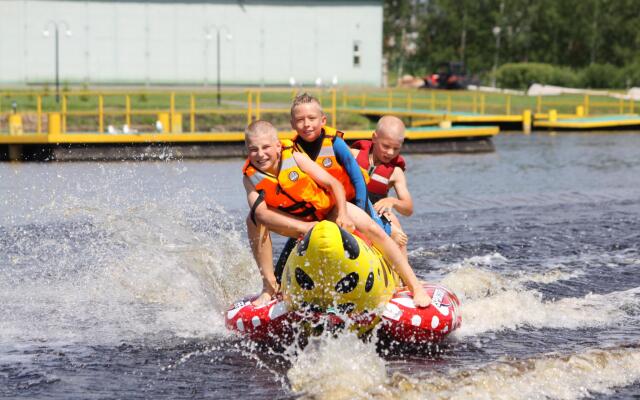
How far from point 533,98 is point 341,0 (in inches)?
413

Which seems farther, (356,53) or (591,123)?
(356,53)

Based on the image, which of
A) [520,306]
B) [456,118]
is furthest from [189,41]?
[520,306]

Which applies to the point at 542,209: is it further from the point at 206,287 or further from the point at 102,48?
the point at 102,48

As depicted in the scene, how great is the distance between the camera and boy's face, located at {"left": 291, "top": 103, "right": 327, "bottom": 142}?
7.08 m

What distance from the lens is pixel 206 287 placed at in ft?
30.4

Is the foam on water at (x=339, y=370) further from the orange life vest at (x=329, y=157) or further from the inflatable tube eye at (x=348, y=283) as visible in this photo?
the orange life vest at (x=329, y=157)

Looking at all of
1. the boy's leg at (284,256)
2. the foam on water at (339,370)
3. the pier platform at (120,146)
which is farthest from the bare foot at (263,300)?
the pier platform at (120,146)

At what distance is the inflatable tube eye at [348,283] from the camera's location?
6875 millimetres

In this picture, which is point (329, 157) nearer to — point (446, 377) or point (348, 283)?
point (348, 283)

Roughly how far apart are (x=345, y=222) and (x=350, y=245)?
A: 0.18 meters

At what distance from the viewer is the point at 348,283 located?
6902 mm

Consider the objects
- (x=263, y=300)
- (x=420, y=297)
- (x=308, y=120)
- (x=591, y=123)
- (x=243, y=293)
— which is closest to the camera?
(x=308, y=120)

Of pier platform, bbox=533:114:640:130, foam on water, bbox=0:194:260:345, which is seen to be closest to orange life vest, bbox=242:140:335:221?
foam on water, bbox=0:194:260:345

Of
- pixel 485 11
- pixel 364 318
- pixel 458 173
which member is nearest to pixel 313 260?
pixel 364 318
